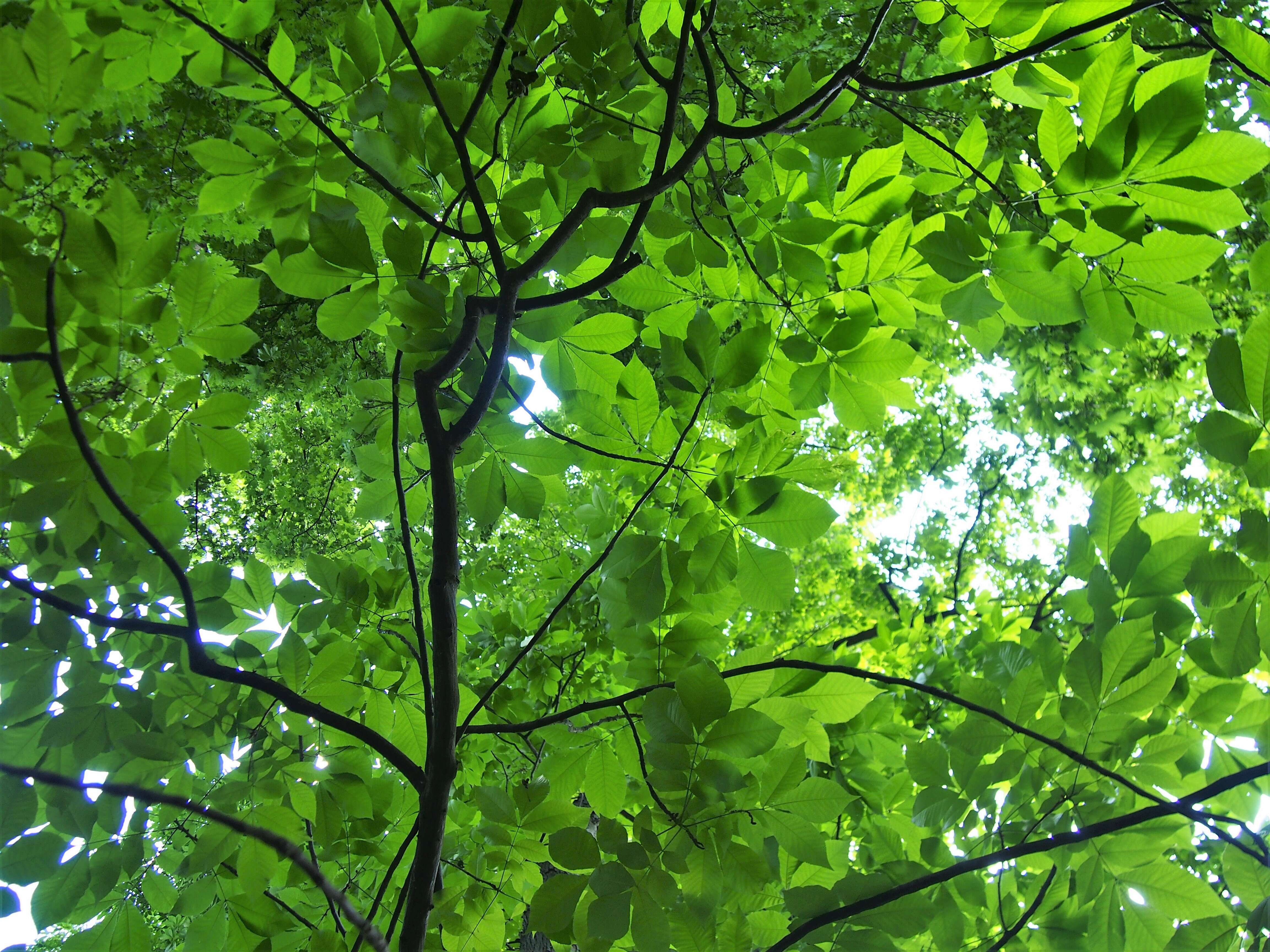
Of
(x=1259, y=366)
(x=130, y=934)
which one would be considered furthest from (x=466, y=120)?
(x=130, y=934)

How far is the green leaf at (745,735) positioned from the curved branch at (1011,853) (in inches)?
11.8

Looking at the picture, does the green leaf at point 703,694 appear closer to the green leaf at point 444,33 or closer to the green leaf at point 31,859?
the green leaf at point 444,33

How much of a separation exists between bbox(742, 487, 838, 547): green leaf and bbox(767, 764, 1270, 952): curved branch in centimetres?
59

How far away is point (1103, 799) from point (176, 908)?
1.91m

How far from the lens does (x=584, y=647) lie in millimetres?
2936

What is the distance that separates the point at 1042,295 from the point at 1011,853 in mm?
1017

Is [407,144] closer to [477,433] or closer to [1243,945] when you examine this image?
[477,433]

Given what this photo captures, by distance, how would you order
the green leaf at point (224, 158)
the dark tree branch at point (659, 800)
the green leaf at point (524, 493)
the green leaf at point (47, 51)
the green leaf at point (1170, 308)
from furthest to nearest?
the green leaf at point (524, 493)
the green leaf at point (224, 158)
the green leaf at point (1170, 308)
the dark tree branch at point (659, 800)
the green leaf at point (47, 51)

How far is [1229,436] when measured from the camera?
1.21 meters

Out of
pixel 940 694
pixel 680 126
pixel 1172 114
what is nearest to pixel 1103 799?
pixel 940 694

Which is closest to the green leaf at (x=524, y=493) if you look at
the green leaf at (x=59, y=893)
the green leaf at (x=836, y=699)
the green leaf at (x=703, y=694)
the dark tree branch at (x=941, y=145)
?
the green leaf at (x=703, y=694)

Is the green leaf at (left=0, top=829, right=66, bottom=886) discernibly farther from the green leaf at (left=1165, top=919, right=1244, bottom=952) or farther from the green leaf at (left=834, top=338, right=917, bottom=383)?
the green leaf at (left=1165, top=919, right=1244, bottom=952)

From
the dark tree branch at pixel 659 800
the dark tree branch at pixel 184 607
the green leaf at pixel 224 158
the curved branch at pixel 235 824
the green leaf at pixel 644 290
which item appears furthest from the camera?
the green leaf at pixel 644 290

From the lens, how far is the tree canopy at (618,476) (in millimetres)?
1208
